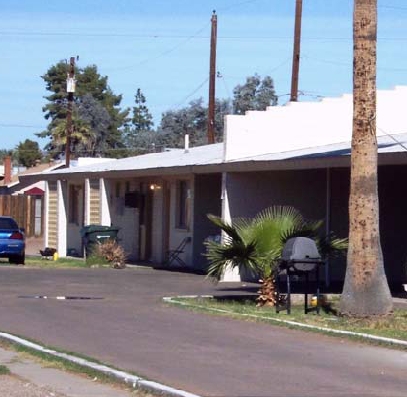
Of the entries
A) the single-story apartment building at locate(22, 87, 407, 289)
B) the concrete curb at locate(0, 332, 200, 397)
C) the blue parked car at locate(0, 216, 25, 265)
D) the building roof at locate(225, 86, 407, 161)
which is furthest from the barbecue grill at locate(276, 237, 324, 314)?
the blue parked car at locate(0, 216, 25, 265)

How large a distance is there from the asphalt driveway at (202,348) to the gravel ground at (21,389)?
1251 mm

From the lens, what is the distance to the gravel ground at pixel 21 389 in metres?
10.9

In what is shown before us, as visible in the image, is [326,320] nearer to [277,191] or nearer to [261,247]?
[261,247]

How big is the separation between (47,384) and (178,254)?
21.9 m

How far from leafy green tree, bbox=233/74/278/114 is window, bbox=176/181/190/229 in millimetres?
49084

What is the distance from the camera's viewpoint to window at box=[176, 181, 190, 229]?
110 feet

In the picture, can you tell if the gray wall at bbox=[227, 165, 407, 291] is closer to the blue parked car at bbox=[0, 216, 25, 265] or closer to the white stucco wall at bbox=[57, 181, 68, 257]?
the blue parked car at bbox=[0, 216, 25, 265]

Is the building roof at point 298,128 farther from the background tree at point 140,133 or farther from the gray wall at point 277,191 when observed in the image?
the background tree at point 140,133

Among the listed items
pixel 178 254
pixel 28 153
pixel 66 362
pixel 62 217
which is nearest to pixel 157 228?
pixel 178 254

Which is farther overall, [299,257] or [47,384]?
[299,257]

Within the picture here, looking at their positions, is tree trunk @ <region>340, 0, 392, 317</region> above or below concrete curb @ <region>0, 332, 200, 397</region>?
above

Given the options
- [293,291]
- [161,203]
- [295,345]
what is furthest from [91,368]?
[161,203]

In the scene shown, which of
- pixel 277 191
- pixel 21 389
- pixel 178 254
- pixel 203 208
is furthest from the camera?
pixel 178 254

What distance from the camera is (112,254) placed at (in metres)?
33.0
